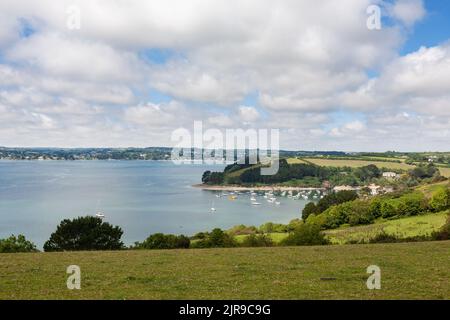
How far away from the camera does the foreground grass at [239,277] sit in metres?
11.3

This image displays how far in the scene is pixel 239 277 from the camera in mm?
14102

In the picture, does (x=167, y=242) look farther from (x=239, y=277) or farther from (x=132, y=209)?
(x=132, y=209)

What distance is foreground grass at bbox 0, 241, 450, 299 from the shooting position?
11.3m

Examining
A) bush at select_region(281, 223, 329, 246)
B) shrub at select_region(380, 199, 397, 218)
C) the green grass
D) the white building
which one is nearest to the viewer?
bush at select_region(281, 223, 329, 246)

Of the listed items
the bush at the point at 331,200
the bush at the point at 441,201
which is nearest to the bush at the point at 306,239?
the bush at the point at 441,201

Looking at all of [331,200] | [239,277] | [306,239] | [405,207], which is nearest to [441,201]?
[405,207]

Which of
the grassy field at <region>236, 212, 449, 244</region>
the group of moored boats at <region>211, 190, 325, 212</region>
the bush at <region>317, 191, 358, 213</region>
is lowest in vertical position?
the group of moored boats at <region>211, 190, 325, 212</region>

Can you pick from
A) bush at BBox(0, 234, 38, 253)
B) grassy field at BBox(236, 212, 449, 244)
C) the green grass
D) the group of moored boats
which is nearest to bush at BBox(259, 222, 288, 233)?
grassy field at BBox(236, 212, 449, 244)

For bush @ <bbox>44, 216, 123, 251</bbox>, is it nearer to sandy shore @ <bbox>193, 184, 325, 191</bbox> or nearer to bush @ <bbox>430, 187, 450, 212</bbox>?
bush @ <bbox>430, 187, 450, 212</bbox>

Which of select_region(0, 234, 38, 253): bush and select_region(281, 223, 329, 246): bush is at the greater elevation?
select_region(281, 223, 329, 246): bush
